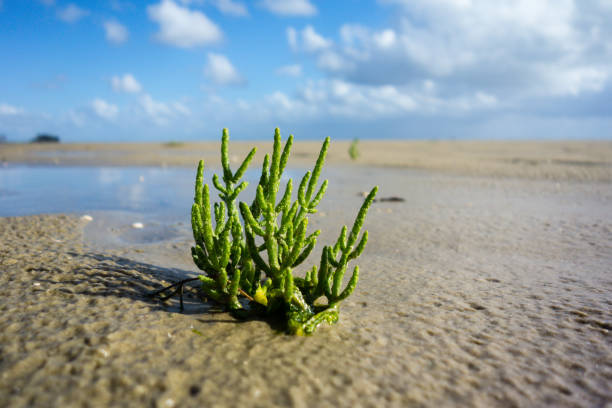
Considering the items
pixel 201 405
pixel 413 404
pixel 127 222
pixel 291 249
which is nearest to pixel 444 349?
pixel 413 404

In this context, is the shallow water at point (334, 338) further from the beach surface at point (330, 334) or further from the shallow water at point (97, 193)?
the shallow water at point (97, 193)

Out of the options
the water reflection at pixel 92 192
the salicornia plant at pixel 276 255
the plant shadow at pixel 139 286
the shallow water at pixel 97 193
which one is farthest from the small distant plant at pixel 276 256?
the water reflection at pixel 92 192

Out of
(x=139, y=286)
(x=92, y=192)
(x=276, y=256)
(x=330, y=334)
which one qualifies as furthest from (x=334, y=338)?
(x=92, y=192)

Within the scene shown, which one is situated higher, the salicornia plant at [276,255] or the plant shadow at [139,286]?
the salicornia plant at [276,255]

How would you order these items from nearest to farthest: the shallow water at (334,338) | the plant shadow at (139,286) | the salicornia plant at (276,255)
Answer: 1. the shallow water at (334,338)
2. the salicornia plant at (276,255)
3. the plant shadow at (139,286)

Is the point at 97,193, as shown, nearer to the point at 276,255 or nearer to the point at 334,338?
the point at 276,255

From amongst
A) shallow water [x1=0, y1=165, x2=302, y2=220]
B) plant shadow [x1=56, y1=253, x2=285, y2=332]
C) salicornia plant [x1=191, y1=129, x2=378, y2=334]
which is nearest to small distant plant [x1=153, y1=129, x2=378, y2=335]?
salicornia plant [x1=191, y1=129, x2=378, y2=334]

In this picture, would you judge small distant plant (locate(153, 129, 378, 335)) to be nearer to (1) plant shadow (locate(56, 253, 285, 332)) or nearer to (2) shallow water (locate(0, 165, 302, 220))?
(1) plant shadow (locate(56, 253, 285, 332))

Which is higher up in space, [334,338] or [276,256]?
[276,256]
